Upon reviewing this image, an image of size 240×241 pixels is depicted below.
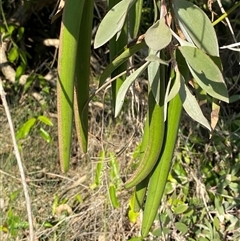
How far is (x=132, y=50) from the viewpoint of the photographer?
0.67 metres

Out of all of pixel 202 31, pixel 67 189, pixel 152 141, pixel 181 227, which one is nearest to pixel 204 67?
pixel 202 31

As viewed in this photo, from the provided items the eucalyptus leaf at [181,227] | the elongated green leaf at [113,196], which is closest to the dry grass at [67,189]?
the elongated green leaf at [113,196]

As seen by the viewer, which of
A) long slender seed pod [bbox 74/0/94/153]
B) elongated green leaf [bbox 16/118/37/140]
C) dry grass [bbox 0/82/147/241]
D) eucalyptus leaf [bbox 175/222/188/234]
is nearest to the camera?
long slender seed pod [bbox 74/0/94/153]

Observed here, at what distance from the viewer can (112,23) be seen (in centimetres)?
59

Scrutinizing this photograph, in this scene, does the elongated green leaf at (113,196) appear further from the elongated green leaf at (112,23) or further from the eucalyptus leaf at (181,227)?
the elongated green leaf at (112,23)

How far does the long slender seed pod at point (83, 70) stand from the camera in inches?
26.5

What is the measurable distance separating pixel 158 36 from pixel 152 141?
0.18 metres

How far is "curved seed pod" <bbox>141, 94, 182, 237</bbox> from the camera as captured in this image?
70cm

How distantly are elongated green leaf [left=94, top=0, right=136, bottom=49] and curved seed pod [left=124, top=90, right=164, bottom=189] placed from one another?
12cm

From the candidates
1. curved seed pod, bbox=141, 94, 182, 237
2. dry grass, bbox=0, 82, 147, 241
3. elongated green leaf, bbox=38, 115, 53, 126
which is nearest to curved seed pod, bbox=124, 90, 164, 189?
curved seed pod, bbox=141, 94, 182, 237

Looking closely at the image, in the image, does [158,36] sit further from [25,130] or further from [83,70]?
[25,130]

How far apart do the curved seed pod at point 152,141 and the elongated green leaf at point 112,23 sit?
0.12 meters

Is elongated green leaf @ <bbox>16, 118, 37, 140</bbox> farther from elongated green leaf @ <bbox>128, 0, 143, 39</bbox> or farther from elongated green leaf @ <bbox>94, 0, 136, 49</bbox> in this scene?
elongated green leaf @ <bbox>94, 0, 136, 49</bbox>

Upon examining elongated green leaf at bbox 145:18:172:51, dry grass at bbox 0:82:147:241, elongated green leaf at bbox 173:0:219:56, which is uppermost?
elongated green leaf at bbox 145:18:172:51
